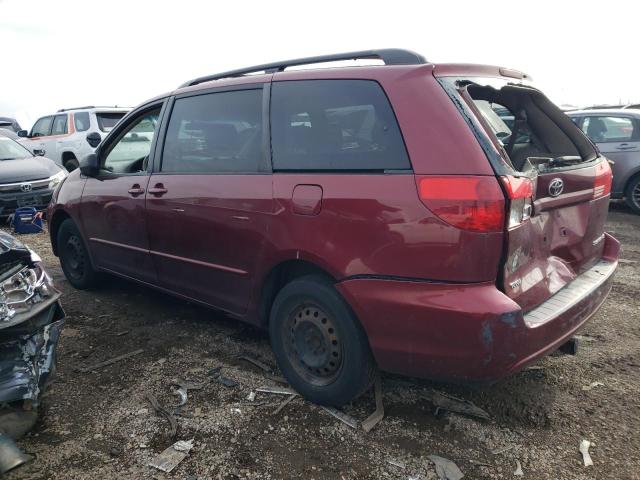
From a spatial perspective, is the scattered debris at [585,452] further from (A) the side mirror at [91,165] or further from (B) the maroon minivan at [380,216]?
(A) the side mirror at [91,165]

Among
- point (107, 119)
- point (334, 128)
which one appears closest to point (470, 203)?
point (334, 128)

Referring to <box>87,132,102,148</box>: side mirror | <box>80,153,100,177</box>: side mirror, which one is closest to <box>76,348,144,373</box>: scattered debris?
<box>80,153,100,177</box>: side mirror

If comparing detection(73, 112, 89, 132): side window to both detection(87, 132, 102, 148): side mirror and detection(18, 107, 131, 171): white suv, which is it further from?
detection(87, 132, 102, 148): side mirror

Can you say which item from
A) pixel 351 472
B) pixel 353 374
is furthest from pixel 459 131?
pixel 351 472

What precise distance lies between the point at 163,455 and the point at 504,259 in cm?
185

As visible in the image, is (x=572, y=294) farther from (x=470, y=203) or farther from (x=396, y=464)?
(x=396, y=464)

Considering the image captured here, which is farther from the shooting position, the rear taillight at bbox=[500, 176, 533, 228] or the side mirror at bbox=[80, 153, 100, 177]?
the side mirror at bbox=[80, 153, 100, 177]

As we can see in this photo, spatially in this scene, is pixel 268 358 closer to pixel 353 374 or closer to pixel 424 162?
pixel 353 374

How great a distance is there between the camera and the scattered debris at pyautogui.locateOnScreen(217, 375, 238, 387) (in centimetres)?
304

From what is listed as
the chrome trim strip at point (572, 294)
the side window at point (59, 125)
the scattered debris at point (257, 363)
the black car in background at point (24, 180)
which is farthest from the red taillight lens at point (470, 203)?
the side window at point (59, 125)

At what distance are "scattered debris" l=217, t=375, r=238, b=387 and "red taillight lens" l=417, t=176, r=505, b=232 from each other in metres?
1.67

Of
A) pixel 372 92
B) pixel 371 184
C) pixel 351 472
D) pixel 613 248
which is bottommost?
pixel 351 472

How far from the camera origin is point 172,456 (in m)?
2.41

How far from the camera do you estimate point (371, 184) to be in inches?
94.3
